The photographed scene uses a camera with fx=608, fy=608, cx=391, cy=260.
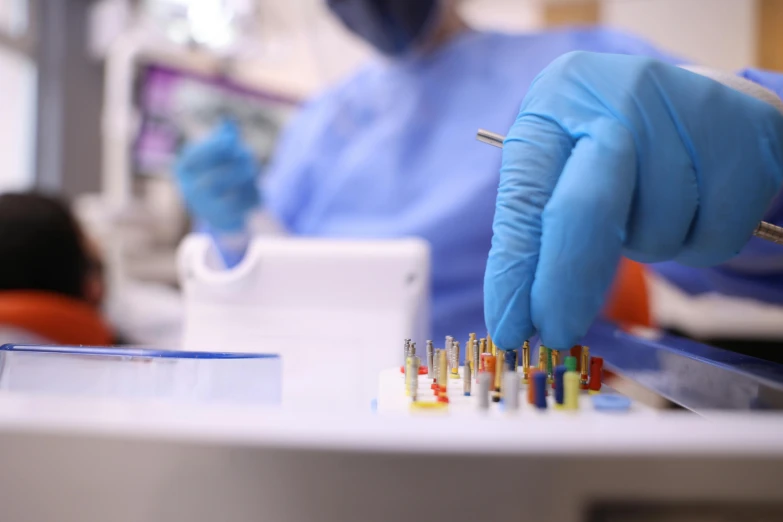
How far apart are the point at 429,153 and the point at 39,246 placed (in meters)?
0.79

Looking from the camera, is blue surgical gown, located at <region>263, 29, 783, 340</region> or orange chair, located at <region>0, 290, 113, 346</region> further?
orange chair, located at <region>0, 290, 113, 346</region>

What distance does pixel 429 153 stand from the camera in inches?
40.4

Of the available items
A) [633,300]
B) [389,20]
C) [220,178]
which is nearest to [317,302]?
[220,178]

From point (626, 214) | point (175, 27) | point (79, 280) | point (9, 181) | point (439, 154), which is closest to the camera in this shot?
point (626, 214)

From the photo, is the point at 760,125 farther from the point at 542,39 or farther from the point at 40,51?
the point at 40,51

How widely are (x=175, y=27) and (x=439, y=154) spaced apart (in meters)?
1.25

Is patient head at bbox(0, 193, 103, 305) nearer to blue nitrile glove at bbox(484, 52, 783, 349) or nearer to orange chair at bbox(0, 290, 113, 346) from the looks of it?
orange chair at bbox(0, 290, 113, 346)

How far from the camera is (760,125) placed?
39 centimetres

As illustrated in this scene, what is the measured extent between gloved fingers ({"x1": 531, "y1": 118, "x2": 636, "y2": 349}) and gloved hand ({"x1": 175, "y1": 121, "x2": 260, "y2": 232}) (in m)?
0.68

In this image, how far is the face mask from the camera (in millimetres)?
1054

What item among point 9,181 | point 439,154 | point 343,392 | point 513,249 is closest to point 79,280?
point 439,154

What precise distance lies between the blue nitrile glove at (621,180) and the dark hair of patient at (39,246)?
1.10 m

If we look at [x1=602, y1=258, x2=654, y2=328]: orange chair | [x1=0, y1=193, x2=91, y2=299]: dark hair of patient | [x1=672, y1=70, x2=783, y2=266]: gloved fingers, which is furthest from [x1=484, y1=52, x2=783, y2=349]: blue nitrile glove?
[x1=0, y1=193, x2=91, y2=299]: dark hair of patient

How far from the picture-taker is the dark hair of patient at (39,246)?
1169 millimetres
